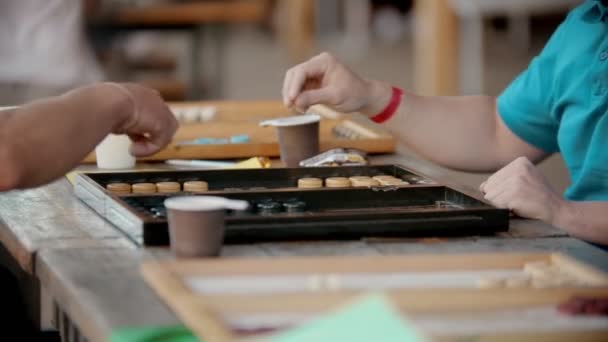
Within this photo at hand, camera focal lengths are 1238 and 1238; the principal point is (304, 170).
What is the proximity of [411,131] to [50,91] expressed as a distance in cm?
261

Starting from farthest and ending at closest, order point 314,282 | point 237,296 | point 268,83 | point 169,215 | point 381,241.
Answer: point 268,83, point 381,241, point 169,215, point 314,282, point 237,296

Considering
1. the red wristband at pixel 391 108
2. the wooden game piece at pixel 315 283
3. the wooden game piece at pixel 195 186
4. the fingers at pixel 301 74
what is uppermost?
the fingers at pixel 301 74

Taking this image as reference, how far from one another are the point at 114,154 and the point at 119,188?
0.42m

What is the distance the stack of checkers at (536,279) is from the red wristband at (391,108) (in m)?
0.94

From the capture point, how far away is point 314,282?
138 cm

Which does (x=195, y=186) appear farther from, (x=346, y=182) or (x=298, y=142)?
(x=298, y=142)

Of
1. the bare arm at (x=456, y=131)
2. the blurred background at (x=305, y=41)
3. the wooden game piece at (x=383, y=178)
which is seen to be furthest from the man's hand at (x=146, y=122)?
the blurred background at (x=305, y=41)

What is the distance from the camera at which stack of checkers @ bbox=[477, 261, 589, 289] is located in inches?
55.3

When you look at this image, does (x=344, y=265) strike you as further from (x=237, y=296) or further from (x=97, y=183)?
(x=97, y=183)

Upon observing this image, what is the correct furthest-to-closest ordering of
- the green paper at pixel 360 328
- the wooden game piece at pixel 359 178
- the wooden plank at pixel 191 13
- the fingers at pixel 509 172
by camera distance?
the wooden plank at pixel 191 13 → the wooden game piece at pixel 359 178 → the fingers at pixel 509 172 → the green paper at pixel 360 328

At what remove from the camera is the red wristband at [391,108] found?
242 centimetres

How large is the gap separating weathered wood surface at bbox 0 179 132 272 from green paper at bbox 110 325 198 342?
16.1 inches

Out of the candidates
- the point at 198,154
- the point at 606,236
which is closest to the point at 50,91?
the point at 198,154

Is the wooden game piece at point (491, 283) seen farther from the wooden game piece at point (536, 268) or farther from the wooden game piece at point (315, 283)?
the wooden game piece at point (315, 283)
